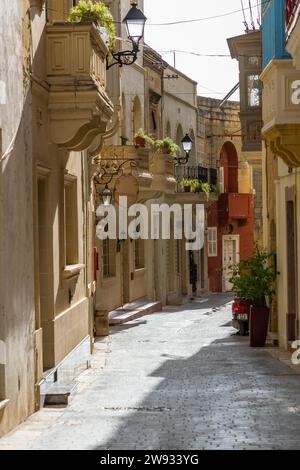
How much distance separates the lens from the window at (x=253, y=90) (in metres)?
27.3

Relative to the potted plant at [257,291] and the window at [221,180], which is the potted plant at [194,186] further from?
the potted plant at [257,291]

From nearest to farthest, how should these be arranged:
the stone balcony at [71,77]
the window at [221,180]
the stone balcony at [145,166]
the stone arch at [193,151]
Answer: the stone balcony at [71,77] → the stone balcony at [145,166] → the stone arch at [193,151] → the window at [221,180]

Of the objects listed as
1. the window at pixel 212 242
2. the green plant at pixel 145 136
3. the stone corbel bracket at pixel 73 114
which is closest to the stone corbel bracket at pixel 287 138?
the stone corbel bracket at pixel 73 114

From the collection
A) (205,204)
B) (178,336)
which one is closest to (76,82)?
(178,336)

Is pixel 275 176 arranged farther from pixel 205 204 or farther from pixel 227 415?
pixel 205 204

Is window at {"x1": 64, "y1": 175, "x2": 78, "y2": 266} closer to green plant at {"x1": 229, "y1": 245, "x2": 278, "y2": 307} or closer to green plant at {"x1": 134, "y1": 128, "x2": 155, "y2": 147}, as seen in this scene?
green plant at {"x1": 229, "y1": 245, "x2": 278, "y2": 307}

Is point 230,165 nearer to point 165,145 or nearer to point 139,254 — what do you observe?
point 139,254

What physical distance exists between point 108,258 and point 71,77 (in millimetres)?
16220

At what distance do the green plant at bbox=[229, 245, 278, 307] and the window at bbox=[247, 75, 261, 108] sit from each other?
6623 mm

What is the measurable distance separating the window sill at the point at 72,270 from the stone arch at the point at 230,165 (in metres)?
33.5

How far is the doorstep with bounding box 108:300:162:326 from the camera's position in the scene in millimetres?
28234

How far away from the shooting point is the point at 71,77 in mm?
13969

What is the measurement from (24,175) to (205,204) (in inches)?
1223

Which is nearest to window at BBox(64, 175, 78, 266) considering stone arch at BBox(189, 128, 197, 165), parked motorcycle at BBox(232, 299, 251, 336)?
parked motorcycle at BBox(232, 299, 251, 336)
